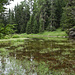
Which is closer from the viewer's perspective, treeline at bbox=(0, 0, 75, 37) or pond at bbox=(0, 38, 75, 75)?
pond at bbox=(0, 38, 75, 75)

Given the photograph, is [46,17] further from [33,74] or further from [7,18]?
[33,74]

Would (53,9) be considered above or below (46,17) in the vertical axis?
above

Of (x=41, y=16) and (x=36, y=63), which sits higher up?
(x=41, y=16)

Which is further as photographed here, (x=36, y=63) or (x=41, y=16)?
(x=41, y=16)

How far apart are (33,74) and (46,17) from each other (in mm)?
65426

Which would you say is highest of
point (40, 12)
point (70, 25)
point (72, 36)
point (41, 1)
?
point (41, 1)

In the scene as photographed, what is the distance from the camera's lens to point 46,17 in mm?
69438

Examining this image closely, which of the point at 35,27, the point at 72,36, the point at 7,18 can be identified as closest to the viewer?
the point at 72,36

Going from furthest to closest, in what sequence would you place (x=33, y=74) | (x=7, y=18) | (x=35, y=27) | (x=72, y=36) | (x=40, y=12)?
1. (x=7, y=18)
2. (x=40, y=12)
3. (x=35, y=27)
4. (x=72, y=36)
5. (x=33, y=74)

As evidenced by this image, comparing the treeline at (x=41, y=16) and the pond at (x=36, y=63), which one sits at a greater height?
the treeline at (x=41, y=16)

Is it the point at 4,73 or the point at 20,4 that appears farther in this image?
the point at 20,4

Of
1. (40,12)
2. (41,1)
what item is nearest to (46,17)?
(40,12)

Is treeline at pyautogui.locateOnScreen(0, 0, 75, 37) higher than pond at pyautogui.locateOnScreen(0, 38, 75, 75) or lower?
higher

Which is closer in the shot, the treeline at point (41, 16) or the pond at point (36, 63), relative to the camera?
the pond at point (36, 63)
